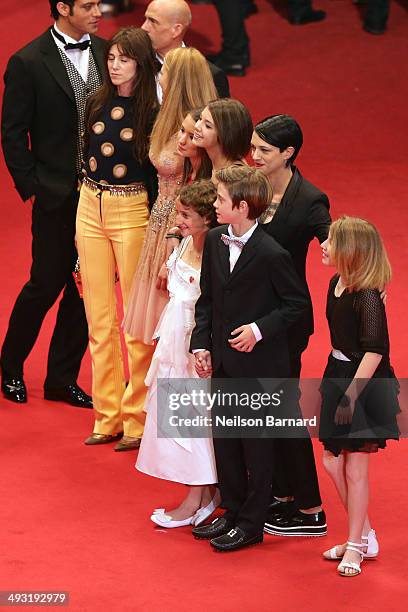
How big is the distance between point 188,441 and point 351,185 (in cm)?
407

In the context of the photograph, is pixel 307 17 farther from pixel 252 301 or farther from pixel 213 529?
pixel 213 529

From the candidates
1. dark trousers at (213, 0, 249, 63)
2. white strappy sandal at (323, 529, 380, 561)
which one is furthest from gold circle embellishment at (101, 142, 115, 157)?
dark trousers at (213, 0, 249, 63)

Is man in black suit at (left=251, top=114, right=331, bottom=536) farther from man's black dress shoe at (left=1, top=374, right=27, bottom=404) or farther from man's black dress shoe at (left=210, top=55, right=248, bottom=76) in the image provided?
man's black dress shoe at (left=210, top=55, right=248, bottom=76)

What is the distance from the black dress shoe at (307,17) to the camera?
1060 centimetres

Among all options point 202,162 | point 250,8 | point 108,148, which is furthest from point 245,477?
point 250,8

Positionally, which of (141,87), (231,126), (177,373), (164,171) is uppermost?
(231,126)

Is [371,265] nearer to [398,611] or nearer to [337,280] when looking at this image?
[337,280]

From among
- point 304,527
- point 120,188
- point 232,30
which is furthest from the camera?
point 232,30

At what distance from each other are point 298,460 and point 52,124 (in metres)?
1.91

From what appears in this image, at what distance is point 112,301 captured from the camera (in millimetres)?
5547

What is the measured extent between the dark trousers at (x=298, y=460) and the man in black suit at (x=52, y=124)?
151 cm

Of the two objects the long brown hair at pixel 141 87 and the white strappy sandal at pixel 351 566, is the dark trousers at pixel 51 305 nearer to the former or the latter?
the long brown hair at pixel 141 87

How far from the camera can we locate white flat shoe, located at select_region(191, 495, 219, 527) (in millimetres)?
4836

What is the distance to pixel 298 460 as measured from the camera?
15.5ft
